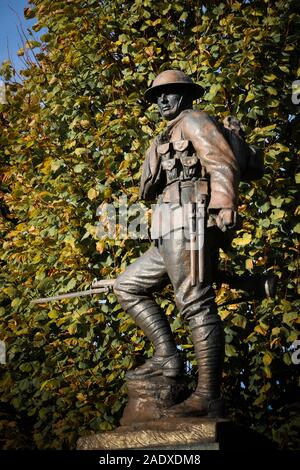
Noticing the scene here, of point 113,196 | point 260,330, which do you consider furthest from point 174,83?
point 260,330

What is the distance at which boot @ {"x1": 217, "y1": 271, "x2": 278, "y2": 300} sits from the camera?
4.75 m

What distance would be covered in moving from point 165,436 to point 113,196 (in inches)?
133

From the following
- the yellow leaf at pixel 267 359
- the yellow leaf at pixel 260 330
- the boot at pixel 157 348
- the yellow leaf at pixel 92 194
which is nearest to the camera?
the boot at pixel 157 348

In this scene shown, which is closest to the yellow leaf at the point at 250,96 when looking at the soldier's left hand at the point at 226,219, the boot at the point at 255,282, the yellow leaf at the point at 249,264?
the yellow leaf at the point at 249,264

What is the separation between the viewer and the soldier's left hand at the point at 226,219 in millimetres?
4387

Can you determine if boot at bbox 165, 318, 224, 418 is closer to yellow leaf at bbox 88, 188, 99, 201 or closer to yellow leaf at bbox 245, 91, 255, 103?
yellow leaf at bbox 88, 188, 99, 201

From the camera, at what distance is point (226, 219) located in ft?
14.4

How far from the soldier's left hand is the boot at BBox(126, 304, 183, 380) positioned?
2.69ft

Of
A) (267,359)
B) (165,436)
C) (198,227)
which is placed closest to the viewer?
(165,436)

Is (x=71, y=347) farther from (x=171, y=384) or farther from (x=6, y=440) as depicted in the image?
(x=171, y=384)

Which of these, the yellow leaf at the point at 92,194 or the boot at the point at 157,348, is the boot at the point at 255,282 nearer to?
the boot at the point at 157,348

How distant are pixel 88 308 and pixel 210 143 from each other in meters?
2.95

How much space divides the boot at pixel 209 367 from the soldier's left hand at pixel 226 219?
620 mm

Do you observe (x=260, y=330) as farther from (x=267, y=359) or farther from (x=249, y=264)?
(x=249, y=264)
